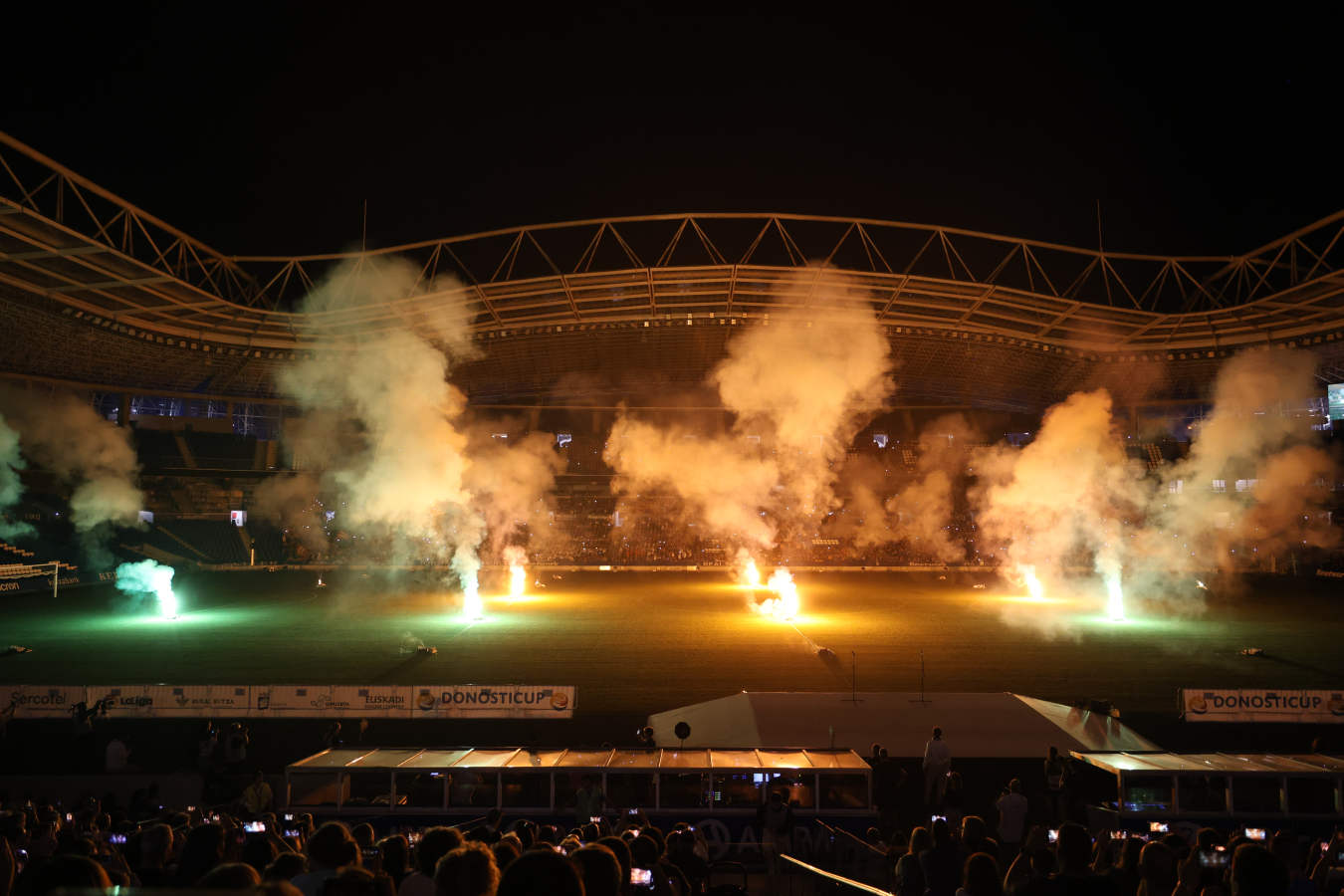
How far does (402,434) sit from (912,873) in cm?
3323

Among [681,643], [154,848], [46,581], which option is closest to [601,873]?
[154,848]

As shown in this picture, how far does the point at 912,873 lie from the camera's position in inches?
239

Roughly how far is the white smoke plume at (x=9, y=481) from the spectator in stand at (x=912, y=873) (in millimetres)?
44210

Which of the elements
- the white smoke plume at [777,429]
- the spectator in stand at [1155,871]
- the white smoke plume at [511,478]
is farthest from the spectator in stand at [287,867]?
the white smoke plume at [511,478]

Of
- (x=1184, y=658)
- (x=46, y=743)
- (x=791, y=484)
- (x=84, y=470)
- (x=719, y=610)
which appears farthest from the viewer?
(x=791, y=484)

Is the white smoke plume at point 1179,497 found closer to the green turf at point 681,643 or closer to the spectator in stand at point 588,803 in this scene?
the green turf at point 681,643

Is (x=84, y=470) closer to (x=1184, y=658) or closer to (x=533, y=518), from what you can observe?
(x=533, y=518)

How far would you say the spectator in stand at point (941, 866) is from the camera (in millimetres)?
5895

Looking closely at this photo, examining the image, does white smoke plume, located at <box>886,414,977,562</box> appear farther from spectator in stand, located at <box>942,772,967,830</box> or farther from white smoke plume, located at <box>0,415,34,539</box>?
white smoke plume, located at <box>0,415,34,539</box>

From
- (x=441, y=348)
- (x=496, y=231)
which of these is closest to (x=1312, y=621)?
(x=496, y=231)

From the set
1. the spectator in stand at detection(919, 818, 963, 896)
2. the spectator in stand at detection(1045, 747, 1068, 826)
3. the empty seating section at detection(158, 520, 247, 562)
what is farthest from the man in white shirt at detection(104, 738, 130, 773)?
the empty seating section at detection(158, 520, 247, 562)

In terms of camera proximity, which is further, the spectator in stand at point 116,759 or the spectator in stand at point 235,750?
the spectator in stand at point 235,750

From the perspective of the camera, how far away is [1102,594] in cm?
3500

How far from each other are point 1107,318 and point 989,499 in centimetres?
1460
